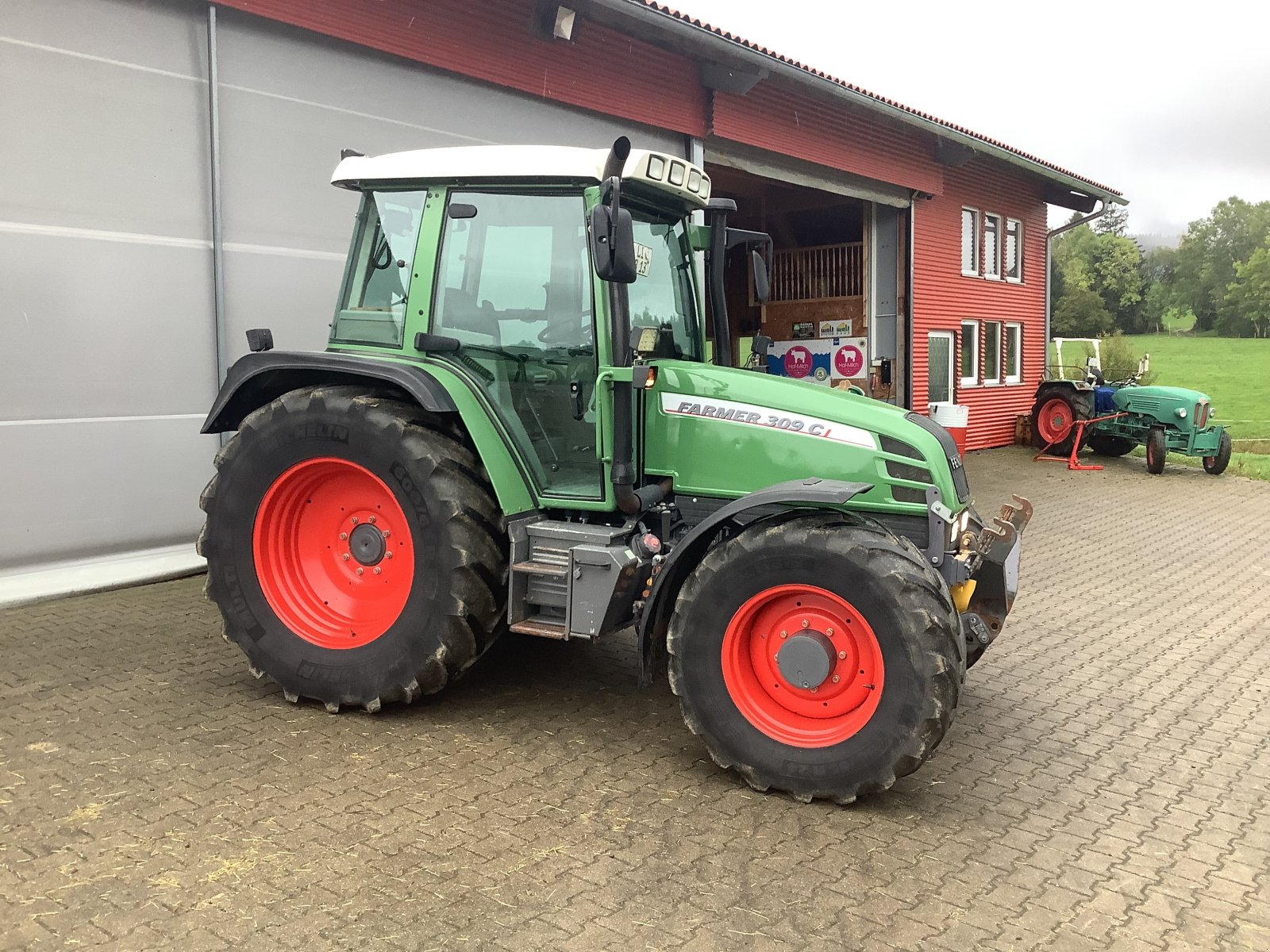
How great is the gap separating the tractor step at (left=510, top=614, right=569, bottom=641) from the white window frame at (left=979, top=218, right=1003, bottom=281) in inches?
630

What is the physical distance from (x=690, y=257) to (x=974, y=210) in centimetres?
1479

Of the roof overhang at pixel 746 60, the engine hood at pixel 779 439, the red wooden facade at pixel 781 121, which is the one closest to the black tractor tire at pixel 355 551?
the engine hood at pixel 779 439

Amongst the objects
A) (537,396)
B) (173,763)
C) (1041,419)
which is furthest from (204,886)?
(1041,419)

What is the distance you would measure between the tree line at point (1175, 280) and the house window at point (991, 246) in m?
57.5

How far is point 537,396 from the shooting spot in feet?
14.3

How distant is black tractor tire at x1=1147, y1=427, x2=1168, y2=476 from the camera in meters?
15.3

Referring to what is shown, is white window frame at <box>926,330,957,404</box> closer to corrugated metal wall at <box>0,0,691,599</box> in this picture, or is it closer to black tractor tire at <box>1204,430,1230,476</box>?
black tractor tire at <box>1204,430,1230,476</box>

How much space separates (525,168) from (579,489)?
1379 millimetres

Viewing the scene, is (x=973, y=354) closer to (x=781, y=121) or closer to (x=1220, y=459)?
(x=1220, y=459)

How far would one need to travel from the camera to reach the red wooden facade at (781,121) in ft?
26.2

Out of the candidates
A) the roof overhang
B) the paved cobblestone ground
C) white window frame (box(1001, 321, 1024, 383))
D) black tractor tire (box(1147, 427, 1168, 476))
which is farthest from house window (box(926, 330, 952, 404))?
the paved cobblestone ground

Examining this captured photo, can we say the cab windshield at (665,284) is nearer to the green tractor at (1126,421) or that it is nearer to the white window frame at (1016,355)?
the green tractor at (1126,421)

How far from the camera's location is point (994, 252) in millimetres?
18750

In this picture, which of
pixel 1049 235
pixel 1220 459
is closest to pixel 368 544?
pixel 1220 459
